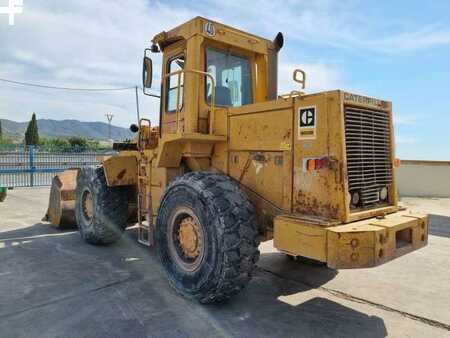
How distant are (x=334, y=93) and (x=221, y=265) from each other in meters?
1.95

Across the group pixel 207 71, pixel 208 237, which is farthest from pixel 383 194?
pixel 207 71

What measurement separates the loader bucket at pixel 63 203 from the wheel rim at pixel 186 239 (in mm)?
3998

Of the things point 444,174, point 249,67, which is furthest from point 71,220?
point 444,174

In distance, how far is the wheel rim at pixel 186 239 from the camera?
4.01 m

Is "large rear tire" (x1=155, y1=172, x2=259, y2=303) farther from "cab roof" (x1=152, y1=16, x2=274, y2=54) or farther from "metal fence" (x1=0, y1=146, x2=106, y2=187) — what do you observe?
"metal fence" (x1=0, y1=146, x2=106, y2=187)

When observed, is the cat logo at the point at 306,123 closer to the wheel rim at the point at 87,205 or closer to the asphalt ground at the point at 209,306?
the asphalt ground at the point at 209,306

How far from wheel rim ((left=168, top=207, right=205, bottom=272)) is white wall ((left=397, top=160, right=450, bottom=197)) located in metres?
13.4

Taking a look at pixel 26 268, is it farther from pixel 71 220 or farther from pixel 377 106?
pixel 377 106

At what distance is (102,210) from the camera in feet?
20.0

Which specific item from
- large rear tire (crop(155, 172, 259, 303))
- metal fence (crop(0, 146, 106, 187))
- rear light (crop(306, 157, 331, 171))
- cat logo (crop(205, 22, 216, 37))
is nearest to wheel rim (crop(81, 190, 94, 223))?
large rear tire (crop(155, 172, 259, 303))

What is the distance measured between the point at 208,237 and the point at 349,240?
1359mm

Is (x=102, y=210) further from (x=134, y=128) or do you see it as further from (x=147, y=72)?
(x=147, y=72)

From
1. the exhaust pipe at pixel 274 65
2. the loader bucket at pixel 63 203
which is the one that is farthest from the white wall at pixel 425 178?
the loader bucket at pixel 63 203

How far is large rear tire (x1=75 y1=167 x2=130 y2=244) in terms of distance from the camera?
6148mm
